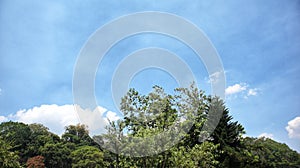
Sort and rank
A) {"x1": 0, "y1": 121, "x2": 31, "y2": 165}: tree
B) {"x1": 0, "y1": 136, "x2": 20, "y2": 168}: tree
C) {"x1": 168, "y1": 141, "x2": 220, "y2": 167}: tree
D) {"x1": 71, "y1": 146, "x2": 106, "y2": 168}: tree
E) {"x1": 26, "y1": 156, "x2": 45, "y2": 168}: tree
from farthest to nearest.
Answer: {"x1": 0, "y1": 121, "x2": 31, "y2": 165}: tree, {"x1": 26, "y1": 156, "x2": 45, "y2": 168}: tree, {"x1": 71, "y1": 146, "x2": 106, "y2": 168}: tree, {"x1": 0, "y1": 136, "x2": 20, "y2": 168}: tree, {"x1": 168, "y1": 141, "x2": 220, "y2": 167}: tree

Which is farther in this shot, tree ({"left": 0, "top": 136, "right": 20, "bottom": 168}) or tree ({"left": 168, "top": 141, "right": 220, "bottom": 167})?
tree ({"left": 0, "top": 136, "right": 20, "bottom": 168})

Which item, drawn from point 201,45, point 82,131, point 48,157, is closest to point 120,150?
point 201,45

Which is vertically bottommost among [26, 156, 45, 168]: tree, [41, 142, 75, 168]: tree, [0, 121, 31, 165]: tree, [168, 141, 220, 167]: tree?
[168, 141, 220, 167]: tree

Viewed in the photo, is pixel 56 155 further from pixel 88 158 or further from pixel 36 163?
pixel 88 158

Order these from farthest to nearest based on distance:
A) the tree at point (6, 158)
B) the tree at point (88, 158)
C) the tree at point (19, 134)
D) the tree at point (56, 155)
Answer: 1. the tree at point (19, 134)
2. the tree at point (56, 155)
3. the tree at point (88, 158)
4. the tree at point (6, 158)

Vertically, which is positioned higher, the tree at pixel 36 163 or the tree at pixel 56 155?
the tree at pixel 56 155

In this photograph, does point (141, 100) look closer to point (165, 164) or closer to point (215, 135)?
point (165, 164)

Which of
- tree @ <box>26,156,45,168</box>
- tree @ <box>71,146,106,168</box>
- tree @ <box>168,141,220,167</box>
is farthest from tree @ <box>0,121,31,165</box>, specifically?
tree @ <box>168,141,220,167</box>

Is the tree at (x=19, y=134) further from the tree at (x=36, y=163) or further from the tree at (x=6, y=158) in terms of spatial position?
the tree at (x=6, y=158)

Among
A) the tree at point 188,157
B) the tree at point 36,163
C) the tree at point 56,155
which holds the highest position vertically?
the tree at point 56,155

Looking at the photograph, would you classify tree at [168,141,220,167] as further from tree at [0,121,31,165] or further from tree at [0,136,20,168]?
tree at [0,121,31,165]

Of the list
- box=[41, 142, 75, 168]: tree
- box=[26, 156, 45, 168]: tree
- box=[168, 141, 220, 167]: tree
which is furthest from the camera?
box=[41, 142, 75, 168]: tree

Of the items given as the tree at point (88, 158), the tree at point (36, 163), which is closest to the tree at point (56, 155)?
the tree at point (36, 163)

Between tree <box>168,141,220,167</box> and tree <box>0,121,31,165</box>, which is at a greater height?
tree <box>0,121,31,165</box>
